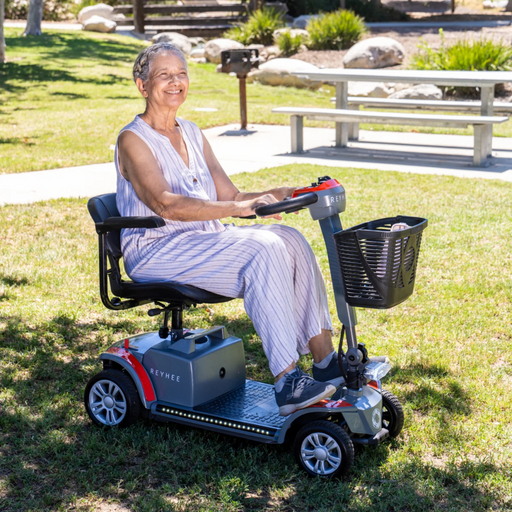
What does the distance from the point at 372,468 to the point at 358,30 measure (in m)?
19.2

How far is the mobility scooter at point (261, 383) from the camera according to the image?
270 centimetres

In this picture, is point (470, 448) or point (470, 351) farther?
point (470, 351)

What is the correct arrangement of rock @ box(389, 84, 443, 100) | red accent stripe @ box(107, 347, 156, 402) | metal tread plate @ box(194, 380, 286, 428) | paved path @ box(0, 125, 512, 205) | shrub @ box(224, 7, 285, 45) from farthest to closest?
shrub @ box(224, 7, 285, 45)
rock @ box(389, 84, 443, 100)
paved path @ box(0, 125, 512, 205)
red accent stripe @ box(107, 347, 156, 402)
metal tread plate @ box(194, 380, 286, 428)

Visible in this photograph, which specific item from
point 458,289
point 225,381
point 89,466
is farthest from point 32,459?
point 458,289

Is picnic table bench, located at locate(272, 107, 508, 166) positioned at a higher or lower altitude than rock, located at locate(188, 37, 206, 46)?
lower

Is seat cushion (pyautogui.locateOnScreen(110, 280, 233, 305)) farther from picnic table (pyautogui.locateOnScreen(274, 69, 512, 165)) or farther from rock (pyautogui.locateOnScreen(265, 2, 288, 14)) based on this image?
rock (pyautogui.locateOnScreen(265, 2, 288, 14))

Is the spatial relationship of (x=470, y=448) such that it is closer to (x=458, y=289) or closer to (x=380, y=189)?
(x=458, y=289)

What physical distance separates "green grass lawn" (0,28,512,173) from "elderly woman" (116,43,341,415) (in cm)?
534

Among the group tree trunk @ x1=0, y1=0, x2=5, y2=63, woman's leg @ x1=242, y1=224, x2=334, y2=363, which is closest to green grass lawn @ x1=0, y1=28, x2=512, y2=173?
tree trunk @ x1=0, y1=0, x2=5, y2=63

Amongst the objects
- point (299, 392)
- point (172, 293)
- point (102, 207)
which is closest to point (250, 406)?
point (299, 392)

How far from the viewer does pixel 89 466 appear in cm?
290

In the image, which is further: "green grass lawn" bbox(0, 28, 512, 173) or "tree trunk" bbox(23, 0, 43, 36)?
"tree trunk" bbox(23, 0, 43, 36)

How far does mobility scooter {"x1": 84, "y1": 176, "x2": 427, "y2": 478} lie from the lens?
270cm

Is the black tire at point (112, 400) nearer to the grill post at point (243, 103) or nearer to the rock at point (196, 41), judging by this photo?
the grill post at point (243, 103)
